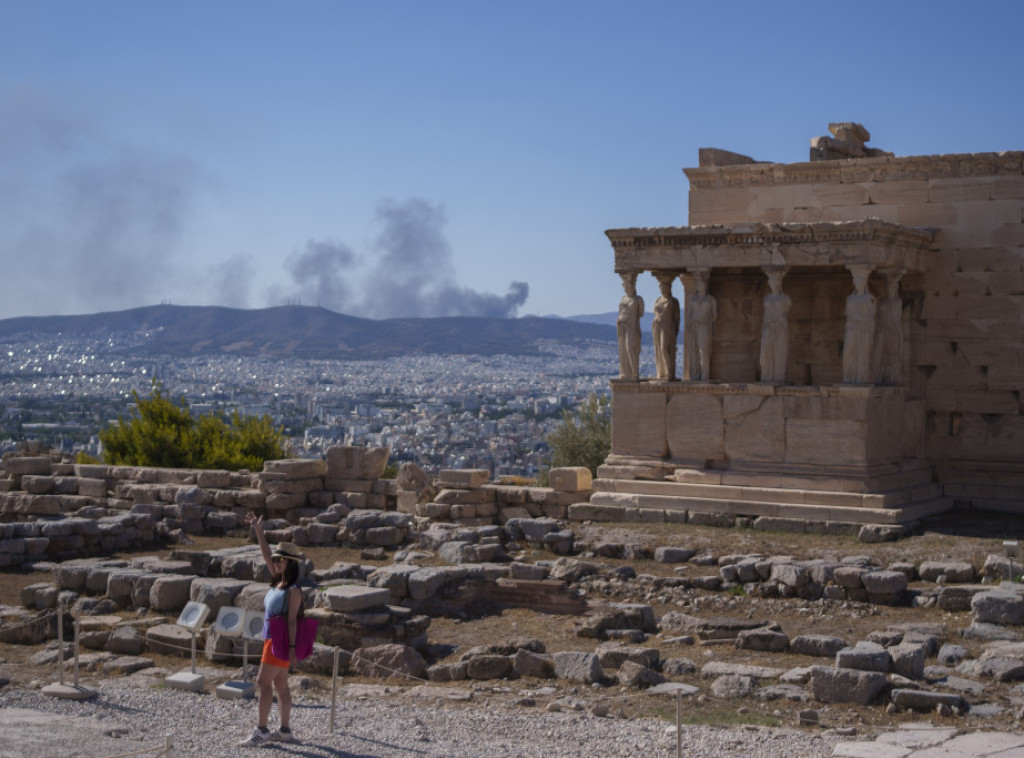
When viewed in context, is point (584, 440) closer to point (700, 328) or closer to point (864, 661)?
point (700, 328)

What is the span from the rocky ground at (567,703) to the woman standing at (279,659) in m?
0.24

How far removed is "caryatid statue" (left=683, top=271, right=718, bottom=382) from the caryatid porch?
18 millimetres

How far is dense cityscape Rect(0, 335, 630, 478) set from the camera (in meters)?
38.7

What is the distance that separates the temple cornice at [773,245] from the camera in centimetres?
1692

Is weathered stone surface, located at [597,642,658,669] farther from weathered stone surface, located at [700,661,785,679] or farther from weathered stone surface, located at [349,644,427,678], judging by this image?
weathered stone surface, located at [349,644,427,678]

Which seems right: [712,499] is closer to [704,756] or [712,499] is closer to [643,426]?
[643,426]

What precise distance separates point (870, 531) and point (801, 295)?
13.1 feet

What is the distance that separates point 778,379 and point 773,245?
1.68 metres

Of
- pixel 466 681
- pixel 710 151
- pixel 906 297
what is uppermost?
pixel 710 151

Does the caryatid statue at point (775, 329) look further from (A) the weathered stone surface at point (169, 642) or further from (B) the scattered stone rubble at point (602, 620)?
(A) the weathered stone surface at point (169, 642)

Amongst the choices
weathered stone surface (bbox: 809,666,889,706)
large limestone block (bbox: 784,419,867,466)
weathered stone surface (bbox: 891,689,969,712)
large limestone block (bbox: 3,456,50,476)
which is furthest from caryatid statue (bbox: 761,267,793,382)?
large limestone block (bbox: 3,456,50,476)

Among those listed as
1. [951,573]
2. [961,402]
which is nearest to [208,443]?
[961,402]

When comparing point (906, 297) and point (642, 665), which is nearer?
point (642, 665)

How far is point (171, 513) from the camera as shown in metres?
19.7
